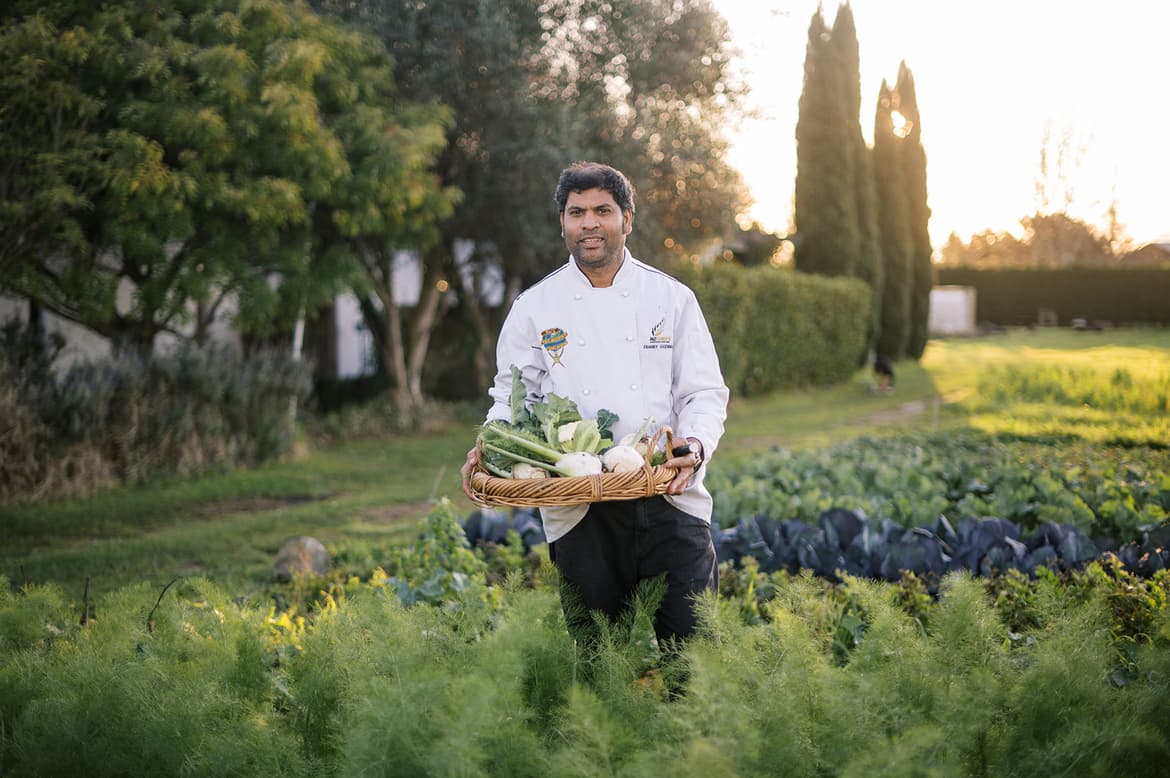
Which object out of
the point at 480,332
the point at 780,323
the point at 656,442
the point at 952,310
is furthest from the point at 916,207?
the point at 656,442

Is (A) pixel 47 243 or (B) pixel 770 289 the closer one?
(A) pixel 47 243

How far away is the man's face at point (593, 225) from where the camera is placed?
275 cm

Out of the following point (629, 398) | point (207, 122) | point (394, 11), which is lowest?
point (629, 398)

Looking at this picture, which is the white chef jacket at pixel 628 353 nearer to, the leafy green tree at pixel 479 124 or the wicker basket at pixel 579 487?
the wicker basket at pixel 579 487

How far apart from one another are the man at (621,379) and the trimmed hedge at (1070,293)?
136ft

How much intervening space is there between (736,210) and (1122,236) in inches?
1915

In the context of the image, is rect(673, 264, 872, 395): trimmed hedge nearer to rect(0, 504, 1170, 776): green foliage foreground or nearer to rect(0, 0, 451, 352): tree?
rect(0, 0, 451, 352): tree

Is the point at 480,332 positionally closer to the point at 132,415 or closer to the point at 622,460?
the point at 132,415

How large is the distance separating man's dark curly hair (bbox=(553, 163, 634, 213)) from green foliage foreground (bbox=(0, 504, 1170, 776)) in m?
1.14

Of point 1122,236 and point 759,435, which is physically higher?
point 1122,236

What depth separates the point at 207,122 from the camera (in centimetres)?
759

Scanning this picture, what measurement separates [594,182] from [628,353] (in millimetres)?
499

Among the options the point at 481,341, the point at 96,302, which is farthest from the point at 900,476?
the point at 481,341

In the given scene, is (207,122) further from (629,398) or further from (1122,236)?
(1122,236)
